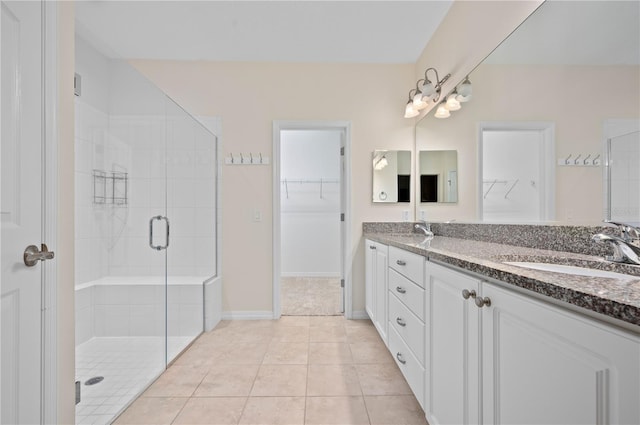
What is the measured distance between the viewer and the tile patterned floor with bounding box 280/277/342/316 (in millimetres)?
3111

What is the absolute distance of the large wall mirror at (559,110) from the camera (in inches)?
39.8

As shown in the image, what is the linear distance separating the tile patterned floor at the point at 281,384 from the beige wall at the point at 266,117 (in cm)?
60

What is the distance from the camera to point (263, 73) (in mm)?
2906

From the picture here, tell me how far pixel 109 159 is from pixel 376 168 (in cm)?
215

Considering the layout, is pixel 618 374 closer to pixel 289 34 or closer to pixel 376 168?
pixel 376 168

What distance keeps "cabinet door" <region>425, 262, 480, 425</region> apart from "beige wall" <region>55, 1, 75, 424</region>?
55.1 inches

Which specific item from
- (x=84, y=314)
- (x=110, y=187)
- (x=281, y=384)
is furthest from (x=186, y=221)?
(x=281, y=384)

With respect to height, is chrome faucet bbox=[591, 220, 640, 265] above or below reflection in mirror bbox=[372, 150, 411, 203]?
below

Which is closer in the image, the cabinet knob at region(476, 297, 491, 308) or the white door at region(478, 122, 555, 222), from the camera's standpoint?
the cabinet knob at region(476, 297, 491, 308)

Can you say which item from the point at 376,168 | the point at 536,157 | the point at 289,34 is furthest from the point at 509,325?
the point at 289,34

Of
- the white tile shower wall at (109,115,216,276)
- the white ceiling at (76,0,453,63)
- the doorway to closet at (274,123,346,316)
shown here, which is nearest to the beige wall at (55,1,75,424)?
the white tile shower wall at (109,115,216,276)

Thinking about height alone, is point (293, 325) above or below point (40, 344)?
below

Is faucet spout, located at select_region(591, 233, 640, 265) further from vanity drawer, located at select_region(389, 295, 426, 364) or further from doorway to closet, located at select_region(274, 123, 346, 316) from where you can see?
doorway to closet, located at select_region(274, 123, 346, 316)

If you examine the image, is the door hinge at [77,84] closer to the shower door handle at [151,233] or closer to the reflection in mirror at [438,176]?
the shower door handle at [151,233]
